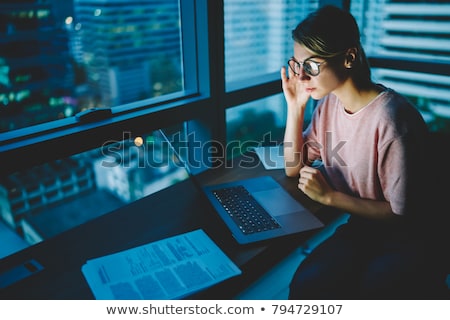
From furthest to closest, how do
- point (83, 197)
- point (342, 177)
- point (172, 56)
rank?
point (172, 56)
point (83, 197)
point (342, 177)

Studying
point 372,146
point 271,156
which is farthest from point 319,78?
point 271,156

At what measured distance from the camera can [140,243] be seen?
3.84 feet

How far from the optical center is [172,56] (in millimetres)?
1729

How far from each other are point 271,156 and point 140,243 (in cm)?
82

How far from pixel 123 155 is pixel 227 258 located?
778 mm

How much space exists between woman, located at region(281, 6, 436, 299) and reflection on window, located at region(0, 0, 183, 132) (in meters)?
0.61

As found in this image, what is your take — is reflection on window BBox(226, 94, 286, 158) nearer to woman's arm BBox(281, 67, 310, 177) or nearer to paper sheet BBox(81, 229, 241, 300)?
woman's arm BBox(281, 67, 310, 177)

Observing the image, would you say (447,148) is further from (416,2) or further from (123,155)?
(416,2)

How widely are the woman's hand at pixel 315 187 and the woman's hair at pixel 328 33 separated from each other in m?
0.40

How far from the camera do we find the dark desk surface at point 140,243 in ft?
3.30

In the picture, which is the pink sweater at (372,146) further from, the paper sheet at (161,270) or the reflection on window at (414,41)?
the reflection on window at (414,41)

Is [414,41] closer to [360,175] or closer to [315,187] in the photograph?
[360,175]
